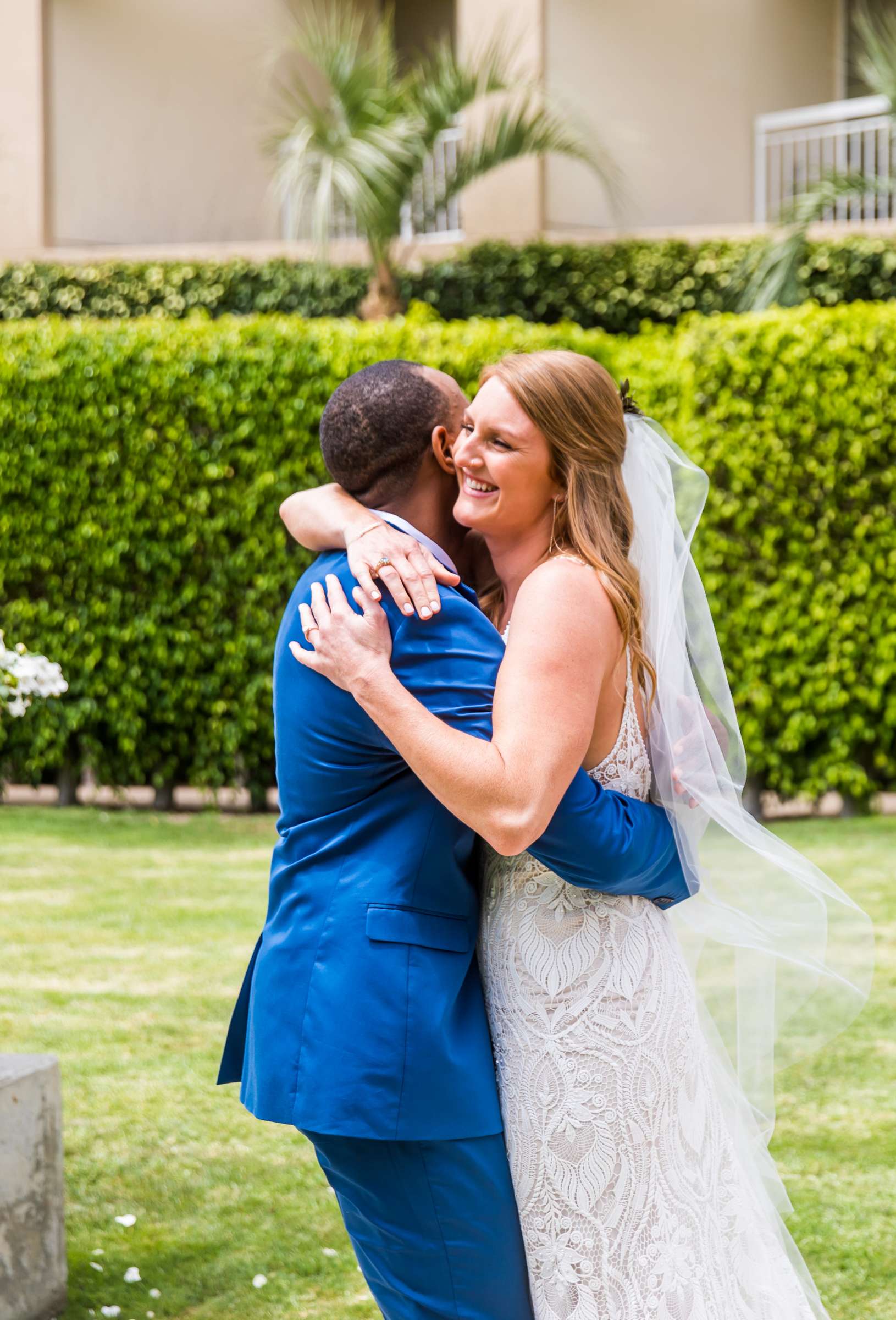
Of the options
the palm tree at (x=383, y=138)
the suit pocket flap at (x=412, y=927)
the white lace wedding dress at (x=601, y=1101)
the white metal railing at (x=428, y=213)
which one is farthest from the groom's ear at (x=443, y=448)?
the white metal railing at (x=428, y=213)

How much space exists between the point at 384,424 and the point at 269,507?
279 inches

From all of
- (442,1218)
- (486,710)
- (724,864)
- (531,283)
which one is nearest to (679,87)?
(531,283)

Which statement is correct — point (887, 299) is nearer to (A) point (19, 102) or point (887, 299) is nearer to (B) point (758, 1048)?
(A) point (19, 102)

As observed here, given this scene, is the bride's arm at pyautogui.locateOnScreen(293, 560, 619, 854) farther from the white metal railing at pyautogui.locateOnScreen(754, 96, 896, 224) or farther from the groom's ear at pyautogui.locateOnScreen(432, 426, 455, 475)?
the white metal railing at pyautogui.locateOnScreen(754, 96, 896, 224)

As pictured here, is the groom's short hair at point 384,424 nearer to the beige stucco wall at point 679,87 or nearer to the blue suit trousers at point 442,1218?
the blue suit trousers at point 442,1218

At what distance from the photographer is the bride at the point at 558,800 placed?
182 cm

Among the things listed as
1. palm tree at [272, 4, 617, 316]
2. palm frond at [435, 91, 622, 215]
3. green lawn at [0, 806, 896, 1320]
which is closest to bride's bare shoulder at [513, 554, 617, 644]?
green lawn at [0, 806, 896, 1320]

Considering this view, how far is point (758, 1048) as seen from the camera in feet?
8.48

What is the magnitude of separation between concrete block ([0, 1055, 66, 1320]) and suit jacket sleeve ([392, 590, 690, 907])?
1.75 meters

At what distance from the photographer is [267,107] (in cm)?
1514

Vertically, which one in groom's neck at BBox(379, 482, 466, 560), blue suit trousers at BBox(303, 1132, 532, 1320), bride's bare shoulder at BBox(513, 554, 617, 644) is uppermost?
groom's neck at BBox(379, 482, 466, 560)

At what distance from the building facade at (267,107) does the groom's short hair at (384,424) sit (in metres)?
11.3

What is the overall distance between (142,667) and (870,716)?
4.95 metres

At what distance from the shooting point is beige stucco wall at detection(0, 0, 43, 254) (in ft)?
44.7
